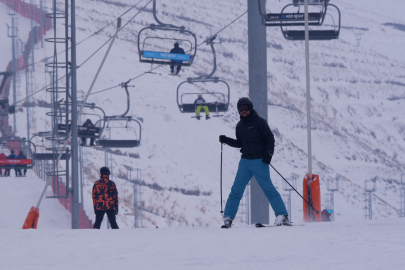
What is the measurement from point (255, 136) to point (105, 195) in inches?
132

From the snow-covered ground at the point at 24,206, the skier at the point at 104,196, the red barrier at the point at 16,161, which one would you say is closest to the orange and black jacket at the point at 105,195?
the skier at the point at 104,196

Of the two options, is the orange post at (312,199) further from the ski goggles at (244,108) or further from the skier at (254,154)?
the ski goggles at (244,108)

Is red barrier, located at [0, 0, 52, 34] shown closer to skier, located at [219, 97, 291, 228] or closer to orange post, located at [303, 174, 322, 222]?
orange post, located at [303, 174, 322, 222]

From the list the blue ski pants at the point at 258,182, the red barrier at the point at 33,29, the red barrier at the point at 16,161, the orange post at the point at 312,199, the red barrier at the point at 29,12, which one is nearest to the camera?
the blue ski pants at the point at 258,182

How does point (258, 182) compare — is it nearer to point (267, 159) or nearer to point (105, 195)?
point (267, 159)

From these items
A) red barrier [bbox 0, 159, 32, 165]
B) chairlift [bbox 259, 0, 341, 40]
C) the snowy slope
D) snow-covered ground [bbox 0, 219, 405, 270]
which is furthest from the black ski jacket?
the snowy slope

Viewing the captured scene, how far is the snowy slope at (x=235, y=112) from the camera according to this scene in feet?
149

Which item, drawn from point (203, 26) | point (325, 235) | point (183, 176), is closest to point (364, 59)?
point (203, 26)

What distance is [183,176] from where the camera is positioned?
158ft

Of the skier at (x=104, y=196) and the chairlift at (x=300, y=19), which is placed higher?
the chairlift at (x=300, y=19)

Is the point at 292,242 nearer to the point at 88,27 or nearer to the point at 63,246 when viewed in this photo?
the point at 63,246

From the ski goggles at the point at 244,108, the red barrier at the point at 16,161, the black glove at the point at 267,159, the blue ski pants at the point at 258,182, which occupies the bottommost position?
the red barrier at the point at 16,161

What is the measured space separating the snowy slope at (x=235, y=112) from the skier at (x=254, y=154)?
82.9 ft

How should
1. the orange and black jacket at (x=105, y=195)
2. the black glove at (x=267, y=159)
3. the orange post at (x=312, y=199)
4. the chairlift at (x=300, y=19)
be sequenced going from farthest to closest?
the chairlift at (x=300, y=19), the orange and black jacket at (x=105, y=195), the orange post at (x=312, y=199), the black glove at (x=267, y=159)
